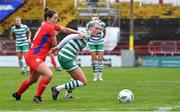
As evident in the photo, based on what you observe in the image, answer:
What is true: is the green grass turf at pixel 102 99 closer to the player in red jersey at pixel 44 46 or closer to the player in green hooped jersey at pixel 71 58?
the player in green hooped jersey at pixel 71 58

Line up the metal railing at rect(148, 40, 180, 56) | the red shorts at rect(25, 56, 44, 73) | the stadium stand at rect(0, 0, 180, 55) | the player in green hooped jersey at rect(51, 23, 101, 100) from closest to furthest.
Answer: the red shorts at rect(25, 56, 44, 73), the player in green hooped jersey at rect(51, 23, 101, 100), the metal railing at rect(148, 40, 180, 56), the stadium stand at rect(0, 0, 180, 55)

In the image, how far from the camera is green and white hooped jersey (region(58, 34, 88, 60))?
1351cm

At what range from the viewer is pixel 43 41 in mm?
13211

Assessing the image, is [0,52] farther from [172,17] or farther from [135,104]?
[135,104]

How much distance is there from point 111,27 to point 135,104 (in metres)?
29.1

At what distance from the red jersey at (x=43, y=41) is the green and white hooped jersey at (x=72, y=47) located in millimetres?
438

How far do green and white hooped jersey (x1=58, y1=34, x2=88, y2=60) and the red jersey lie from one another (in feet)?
1.44

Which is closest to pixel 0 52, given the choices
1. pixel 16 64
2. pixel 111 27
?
pixel 16 64

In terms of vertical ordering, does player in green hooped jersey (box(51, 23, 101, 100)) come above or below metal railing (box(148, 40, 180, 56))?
above

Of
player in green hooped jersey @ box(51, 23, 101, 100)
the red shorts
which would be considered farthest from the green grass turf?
the red shorts

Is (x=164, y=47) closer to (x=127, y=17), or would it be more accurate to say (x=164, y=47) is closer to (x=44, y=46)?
(x=127, y=17)

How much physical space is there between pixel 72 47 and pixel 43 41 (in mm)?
734

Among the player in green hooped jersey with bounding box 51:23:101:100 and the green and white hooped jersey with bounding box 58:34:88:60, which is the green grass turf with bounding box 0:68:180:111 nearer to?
the player in green hooped jersey with bounding box 51:23:101:100

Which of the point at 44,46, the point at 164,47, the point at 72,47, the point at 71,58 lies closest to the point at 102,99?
the point at 71,58
